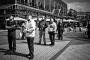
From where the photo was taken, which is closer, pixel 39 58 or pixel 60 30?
pixel 39 58

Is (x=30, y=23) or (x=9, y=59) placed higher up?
(x=30, y=23)

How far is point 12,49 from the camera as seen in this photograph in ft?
25.6

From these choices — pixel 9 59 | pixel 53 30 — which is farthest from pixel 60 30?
pixel 9 59

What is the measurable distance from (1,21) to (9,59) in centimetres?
3345

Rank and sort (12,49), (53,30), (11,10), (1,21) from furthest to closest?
(1,21)
(11,10)
(53,30)
(12,49)

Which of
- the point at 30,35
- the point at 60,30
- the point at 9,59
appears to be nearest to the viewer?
the point at 9,59

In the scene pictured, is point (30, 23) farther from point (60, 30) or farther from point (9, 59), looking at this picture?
point (60, 30)

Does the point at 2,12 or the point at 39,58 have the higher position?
the point at 2,12

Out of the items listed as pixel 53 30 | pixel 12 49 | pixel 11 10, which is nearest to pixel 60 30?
pixel 53 30

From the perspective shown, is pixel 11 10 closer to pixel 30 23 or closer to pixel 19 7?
pixel 19 7

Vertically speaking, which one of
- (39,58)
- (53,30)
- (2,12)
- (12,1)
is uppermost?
(12,1)

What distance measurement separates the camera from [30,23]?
267 inches

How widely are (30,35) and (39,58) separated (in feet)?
3.73

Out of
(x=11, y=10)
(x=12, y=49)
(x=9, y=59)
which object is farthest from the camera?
(x=11, y=10)
